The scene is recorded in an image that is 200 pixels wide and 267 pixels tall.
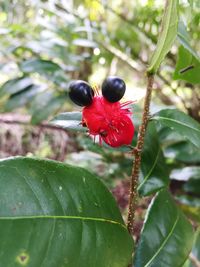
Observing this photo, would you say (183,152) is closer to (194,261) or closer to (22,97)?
(194,261)

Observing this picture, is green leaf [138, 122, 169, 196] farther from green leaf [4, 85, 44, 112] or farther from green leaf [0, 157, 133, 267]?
green leaf [4, 85, 44, 112]

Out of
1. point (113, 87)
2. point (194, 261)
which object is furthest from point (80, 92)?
point (194, 261)

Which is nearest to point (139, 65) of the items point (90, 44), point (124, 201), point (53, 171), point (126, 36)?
point (126, 36)

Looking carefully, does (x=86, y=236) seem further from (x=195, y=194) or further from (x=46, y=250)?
(x=195, y=194)

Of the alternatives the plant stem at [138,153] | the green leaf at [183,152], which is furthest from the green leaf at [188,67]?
the green leaf at [183,152]

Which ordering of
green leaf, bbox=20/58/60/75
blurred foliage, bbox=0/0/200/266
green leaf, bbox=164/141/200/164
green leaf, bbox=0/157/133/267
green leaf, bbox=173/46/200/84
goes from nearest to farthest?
green leaf, bbox=0/157/133/267, green leaf, bbox=173/46/200/84, blurred foliage, bbox=0/0/200/266, green leaf, bbox=164/141/200/164, green leaf, bbox=20/58/60/75

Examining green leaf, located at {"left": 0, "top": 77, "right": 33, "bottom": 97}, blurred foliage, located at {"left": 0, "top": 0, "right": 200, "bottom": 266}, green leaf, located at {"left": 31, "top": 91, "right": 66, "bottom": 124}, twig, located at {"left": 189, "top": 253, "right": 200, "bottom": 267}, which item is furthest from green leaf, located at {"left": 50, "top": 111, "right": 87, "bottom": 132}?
green leaf, located at {"left": 0, "top": 77, "right": 33, "bottom": 97}

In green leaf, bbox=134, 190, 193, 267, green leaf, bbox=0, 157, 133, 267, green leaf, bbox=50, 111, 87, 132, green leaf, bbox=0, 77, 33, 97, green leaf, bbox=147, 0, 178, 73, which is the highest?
green leaf, bbox=147, 0, 178, 73

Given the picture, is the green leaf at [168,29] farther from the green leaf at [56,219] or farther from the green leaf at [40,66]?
the green leaf at [40,66]
